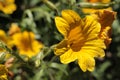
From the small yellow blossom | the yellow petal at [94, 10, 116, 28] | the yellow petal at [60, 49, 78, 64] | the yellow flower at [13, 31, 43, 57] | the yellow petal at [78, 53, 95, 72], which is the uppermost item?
the yellow petal at [94, 10, 116, 28]

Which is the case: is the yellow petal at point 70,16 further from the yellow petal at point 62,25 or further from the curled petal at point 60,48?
the curled petal at point 60,48

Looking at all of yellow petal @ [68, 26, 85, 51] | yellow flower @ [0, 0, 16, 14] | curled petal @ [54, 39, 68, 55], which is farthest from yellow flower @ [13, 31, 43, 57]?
curled petal @ [54, 39, 68, 55]

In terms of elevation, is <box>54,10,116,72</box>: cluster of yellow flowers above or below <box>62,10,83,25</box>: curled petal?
below

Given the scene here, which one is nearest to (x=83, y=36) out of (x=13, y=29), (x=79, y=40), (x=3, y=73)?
(x=79, y=40)

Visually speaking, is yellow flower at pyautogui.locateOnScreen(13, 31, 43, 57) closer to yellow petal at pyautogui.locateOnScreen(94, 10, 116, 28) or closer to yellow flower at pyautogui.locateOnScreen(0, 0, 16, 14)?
yellow flower at pyautogui.locateOnScreen(0, 0, 16, 14)

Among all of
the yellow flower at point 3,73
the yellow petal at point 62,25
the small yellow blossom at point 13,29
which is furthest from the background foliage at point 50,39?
the yellow flower at point 3,73

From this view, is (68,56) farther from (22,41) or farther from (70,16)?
(22,41)
